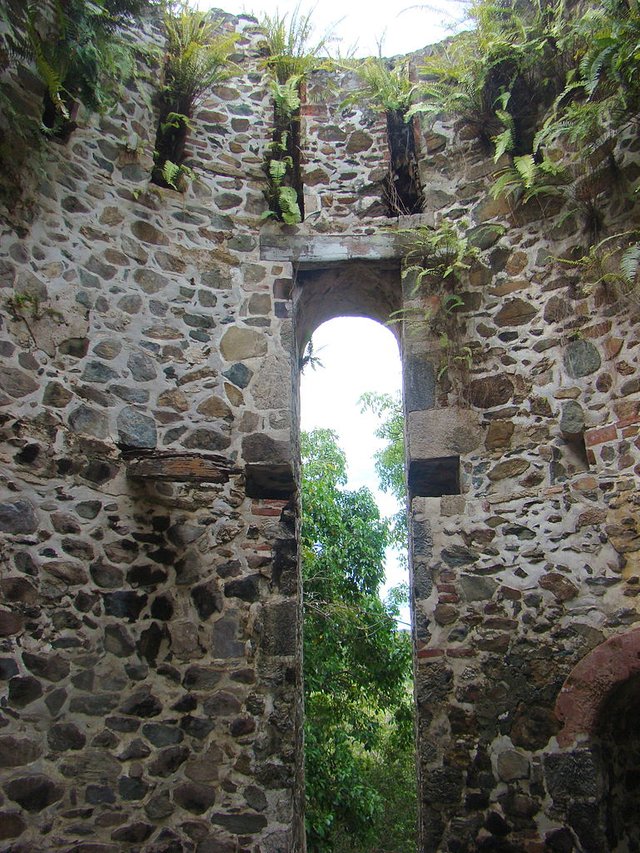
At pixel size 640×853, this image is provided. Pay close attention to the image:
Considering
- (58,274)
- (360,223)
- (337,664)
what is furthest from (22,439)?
(337,664)

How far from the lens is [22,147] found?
502 centimetres

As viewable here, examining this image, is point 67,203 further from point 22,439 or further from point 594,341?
point 594,341

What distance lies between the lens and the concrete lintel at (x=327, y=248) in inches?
239

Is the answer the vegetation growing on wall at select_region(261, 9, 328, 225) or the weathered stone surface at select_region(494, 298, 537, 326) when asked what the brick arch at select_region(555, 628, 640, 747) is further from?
the vegetation growing on wall at select_region(261, 9, 328, 225)

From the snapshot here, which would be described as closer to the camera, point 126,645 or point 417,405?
point 126,645

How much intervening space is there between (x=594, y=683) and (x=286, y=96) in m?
5.75

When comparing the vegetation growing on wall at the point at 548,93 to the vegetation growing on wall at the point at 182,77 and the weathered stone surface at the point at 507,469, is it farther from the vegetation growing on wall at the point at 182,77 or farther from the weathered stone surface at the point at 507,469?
the vegetation growing on wall at the point at 182,77

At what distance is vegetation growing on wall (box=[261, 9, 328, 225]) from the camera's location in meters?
6.21

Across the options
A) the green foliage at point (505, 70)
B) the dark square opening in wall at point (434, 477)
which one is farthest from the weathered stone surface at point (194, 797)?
the green foliage at point (505, 70)

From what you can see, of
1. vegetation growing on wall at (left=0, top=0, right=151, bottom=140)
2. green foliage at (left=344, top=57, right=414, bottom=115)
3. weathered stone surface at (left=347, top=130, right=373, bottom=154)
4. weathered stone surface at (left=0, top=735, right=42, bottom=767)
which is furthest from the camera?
weathered stone surface at (left=347, top=130, right=373, bottom=154)

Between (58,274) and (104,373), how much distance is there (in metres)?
0.84

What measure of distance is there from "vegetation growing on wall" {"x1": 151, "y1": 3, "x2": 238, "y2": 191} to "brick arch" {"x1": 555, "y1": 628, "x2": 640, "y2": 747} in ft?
16.7

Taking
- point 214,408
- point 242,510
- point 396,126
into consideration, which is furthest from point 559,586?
point 396,126

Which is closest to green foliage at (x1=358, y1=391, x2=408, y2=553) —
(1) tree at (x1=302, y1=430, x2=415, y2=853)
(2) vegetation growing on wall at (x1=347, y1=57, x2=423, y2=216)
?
(1) tree at (x1=302, y1=430, x2=415, y2=853)
